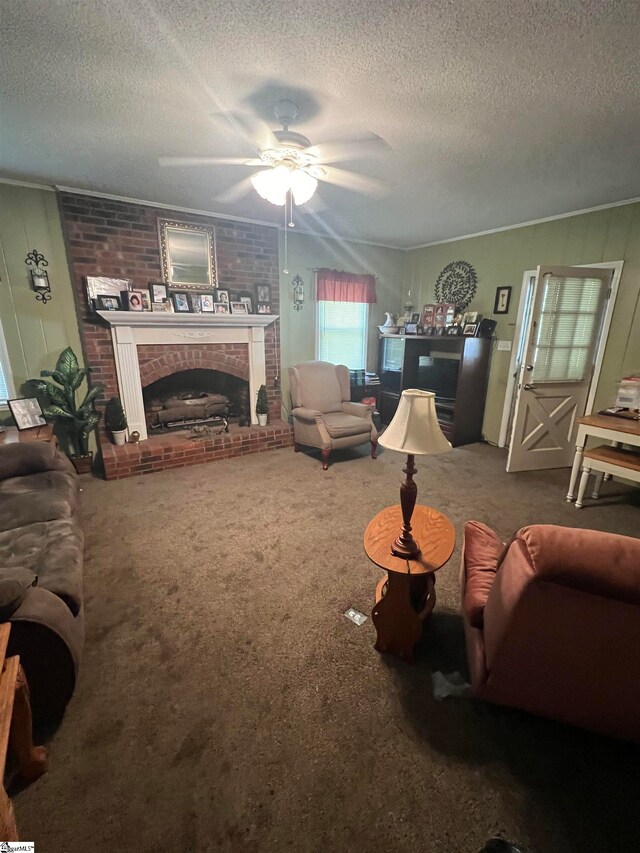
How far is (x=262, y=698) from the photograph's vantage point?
56.2 inches

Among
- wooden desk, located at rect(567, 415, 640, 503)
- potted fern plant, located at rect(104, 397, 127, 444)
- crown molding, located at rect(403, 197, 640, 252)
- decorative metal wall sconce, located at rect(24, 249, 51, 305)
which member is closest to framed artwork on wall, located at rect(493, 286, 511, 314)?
crown molding, located at rect(403, 197, 640, 252)

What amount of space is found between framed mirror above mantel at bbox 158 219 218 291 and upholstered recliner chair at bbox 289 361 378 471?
53.7 inches

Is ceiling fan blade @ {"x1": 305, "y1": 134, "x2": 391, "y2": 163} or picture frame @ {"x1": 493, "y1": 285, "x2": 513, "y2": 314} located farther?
picture frame @ {"x1": 493, "y1": 285, "x2": 513, "y2": 314}

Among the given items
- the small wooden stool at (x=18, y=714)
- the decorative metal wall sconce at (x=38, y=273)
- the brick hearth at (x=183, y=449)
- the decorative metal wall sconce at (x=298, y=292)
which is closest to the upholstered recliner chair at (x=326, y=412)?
the brick hearth at (x=183, y=449)

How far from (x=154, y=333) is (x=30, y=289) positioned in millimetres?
1040

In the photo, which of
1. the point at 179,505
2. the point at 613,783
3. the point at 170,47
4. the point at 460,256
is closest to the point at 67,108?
the point at 170,47

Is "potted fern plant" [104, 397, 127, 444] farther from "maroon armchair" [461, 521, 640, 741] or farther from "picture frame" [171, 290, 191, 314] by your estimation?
"maroon armchair" [461, 521, 640, 741]

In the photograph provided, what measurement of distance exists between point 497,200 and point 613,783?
12.5 ft

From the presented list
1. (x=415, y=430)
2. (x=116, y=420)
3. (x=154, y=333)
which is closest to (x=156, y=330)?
(x=154, y=333)

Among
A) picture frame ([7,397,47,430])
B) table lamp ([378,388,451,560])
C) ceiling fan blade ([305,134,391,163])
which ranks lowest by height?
picture frame ([7,397,47,430])

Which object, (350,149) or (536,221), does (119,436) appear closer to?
(350,149)

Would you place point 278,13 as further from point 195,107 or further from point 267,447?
point 267,447

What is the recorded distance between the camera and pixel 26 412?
313 cm

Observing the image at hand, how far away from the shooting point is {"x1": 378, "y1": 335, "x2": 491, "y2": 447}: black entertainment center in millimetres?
4316
